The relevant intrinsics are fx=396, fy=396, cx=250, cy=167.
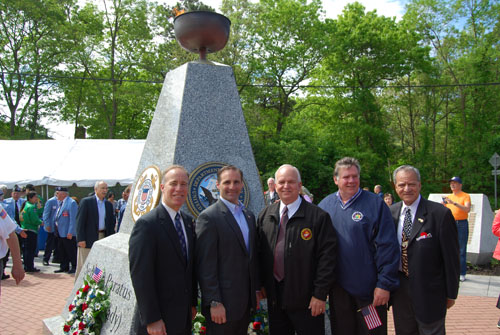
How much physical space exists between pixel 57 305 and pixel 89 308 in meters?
2.84

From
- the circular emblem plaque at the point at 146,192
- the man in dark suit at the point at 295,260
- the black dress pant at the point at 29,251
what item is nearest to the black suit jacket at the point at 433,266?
the man in dark suit at the point at 295,260

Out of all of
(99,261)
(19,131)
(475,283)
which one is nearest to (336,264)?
(99,261)

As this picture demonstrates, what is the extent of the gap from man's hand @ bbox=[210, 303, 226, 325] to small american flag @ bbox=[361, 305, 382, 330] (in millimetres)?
1100

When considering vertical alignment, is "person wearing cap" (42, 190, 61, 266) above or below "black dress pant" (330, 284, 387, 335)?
below

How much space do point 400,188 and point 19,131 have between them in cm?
2773

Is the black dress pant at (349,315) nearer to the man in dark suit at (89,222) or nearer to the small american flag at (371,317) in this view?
the small american flag at (371,317)

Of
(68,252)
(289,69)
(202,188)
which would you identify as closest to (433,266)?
(202,188)

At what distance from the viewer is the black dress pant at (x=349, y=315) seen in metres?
3.12

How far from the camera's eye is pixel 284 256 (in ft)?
10.1

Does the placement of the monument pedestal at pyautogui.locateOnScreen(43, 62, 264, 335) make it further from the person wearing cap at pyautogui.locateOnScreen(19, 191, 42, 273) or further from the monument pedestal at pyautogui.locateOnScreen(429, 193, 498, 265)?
the monument pedestal at pyautogui.locateOnScreen(429, 193, 498, 265)

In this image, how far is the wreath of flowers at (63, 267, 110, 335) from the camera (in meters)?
3.99

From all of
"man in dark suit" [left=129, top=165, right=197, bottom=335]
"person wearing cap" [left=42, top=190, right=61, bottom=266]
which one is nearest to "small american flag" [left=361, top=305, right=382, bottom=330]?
"man in dark suit" [left=129, top=165, right=197, bottom=335]

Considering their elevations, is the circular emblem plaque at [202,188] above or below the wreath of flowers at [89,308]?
above

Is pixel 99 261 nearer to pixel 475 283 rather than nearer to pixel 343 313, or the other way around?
pixel 343 313
